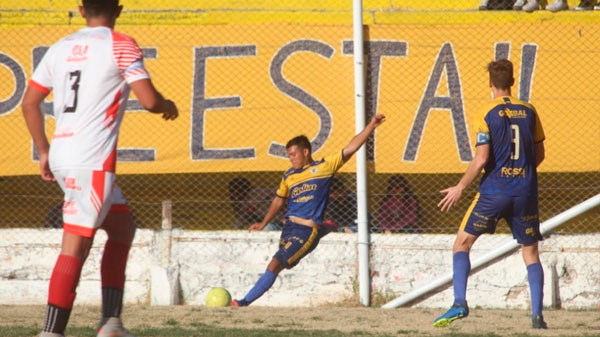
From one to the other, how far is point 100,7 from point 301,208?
553cm

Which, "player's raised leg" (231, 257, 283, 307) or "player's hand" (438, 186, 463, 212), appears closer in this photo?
"player's hand" (438, 186, 463, 212)

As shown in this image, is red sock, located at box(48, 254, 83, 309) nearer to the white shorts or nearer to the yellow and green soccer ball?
the white shorts

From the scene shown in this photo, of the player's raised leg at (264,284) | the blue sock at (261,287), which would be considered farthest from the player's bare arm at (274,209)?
the blue sock at (261,287)

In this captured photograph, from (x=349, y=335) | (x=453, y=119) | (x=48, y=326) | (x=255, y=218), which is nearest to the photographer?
(x=48, y=326)

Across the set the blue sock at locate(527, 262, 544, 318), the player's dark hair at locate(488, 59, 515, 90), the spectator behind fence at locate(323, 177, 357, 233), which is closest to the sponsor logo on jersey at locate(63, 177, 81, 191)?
the player's dark hair at locate(488, 59, 515, 90)

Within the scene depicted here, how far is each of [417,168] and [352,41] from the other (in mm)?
1726

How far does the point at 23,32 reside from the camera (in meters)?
11.7

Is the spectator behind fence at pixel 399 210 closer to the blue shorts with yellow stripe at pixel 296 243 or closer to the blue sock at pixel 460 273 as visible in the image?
the blue shorts with yellow stripe at pixel 296 243

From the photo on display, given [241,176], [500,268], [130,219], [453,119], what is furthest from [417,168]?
[130,219]

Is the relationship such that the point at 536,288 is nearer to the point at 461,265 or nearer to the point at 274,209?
the point at 461,265

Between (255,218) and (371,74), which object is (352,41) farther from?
(255,218)

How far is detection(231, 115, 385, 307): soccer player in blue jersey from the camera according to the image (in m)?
10.6

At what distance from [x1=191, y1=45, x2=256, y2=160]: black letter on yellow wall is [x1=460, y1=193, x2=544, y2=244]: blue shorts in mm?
4258

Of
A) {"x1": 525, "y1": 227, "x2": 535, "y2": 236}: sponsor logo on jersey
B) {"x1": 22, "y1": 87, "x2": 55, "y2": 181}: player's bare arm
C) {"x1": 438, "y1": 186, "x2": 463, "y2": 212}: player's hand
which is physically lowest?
{"x1": 525, "y1": 227, "x2": 535, "y2": 236}: sponsor logo on jersey
